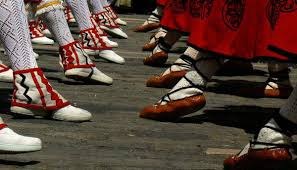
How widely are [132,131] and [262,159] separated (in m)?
0.77

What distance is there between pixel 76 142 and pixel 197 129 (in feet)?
1.95

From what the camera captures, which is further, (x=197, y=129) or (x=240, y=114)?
(x=240, y=114)

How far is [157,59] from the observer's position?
17.9 feet

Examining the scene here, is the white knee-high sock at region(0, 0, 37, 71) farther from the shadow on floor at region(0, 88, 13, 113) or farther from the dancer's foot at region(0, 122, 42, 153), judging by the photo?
the dancer's foot at region(0, 122, 42, 153)

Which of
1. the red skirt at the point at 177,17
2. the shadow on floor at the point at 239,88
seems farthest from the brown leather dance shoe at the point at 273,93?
the red skirt at the point at 177,17

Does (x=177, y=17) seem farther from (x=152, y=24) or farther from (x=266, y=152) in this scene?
(x=152, y=24)

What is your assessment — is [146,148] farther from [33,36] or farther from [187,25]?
[33,36]

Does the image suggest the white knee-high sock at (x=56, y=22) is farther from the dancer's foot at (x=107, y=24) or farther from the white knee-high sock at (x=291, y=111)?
the dancer's foot at (x=107, y=24)

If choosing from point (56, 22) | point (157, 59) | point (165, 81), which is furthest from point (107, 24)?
point (56, 22)

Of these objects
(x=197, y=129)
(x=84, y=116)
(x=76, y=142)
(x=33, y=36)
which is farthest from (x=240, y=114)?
(x=33, y=36)

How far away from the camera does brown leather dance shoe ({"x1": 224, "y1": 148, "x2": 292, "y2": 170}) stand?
2.50 metres

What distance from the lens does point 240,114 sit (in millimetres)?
3752

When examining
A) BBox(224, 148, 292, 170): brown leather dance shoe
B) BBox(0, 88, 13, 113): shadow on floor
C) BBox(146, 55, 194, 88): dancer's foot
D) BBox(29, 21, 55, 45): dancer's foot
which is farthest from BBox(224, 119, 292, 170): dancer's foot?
BBox(29, 21, 55, 45): dancer's foot

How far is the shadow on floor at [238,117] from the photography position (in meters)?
3.47
